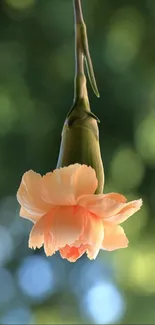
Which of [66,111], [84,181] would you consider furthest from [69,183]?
[66,111]

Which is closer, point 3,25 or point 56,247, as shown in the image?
point 56,247

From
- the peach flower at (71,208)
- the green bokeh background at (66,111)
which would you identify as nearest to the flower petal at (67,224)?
the peach flower at (71,208)

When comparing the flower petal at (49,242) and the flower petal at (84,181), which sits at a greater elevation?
the flower petal at (84,181)

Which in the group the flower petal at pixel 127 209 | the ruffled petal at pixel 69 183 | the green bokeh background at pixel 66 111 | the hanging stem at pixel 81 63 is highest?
the hanging stem at pixel 81 63

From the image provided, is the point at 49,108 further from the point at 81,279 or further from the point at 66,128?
the point at 66,128

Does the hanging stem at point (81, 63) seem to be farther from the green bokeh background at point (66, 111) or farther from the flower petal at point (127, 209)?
the green bokeh background at point (66, 111)

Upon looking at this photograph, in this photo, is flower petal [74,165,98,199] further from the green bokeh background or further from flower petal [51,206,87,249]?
the green bokeh background

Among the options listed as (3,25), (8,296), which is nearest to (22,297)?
(8,296)
